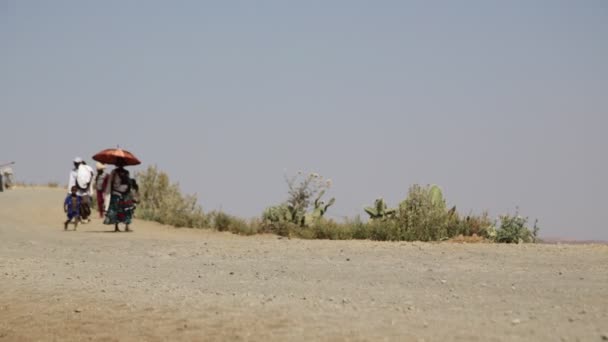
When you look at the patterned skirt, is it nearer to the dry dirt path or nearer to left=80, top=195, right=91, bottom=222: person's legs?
left=80, top=195, right=91, bottom=222: person's legs

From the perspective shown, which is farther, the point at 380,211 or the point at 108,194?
the point at 108,194

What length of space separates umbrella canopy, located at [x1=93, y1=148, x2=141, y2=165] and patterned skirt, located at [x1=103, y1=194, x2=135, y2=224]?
3.38 feet

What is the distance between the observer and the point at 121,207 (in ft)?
88.5

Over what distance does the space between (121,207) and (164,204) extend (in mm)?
7004

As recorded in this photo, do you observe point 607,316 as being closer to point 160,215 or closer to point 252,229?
point 252,229

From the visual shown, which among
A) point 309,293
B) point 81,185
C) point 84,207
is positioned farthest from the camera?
point 84,207

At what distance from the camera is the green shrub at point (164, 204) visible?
3027 cm

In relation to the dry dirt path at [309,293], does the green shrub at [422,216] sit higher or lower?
higher

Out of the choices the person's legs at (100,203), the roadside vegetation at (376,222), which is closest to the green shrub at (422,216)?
the roadside vegetation at (376,222)

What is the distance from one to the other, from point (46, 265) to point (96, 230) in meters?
11.1

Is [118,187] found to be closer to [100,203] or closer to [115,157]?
[115,157]

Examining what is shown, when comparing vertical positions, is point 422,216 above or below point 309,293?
above

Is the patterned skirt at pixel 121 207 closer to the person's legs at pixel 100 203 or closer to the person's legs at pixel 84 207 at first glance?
the person's legs at pixel 84 207

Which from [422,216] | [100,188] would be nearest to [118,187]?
[100,188]
